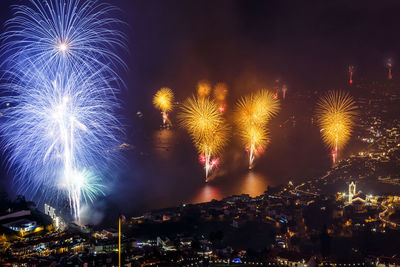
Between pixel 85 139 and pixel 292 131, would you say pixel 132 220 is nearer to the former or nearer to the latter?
pixel 85 139

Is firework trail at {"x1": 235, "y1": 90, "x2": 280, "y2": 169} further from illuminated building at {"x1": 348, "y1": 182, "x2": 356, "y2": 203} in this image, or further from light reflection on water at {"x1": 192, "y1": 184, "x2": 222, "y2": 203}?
illuminated building at {"x1": 348, "y1": 182, "x2": 356, "y2": 203}

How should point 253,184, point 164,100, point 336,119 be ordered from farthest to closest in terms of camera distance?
1. point 164,100
2. point 336,119
3. point 253,184

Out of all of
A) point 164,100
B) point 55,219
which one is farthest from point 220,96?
point 55,219

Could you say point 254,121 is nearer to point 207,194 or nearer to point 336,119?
point 336,119

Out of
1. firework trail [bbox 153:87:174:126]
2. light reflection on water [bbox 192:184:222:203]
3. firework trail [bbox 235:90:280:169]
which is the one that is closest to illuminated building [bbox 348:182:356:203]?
light reflection on water [bbox 192:184:222:203]

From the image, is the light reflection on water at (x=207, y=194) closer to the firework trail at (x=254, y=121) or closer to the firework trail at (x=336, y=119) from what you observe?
the firework trail at (x=254, y=121)

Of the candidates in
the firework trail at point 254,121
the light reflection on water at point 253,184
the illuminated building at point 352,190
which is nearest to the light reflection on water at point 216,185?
the light reflection on water at point 253,184

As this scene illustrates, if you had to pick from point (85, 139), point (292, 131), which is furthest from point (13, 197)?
point (292, 131)

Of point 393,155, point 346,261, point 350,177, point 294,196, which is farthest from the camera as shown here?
point 393,155
